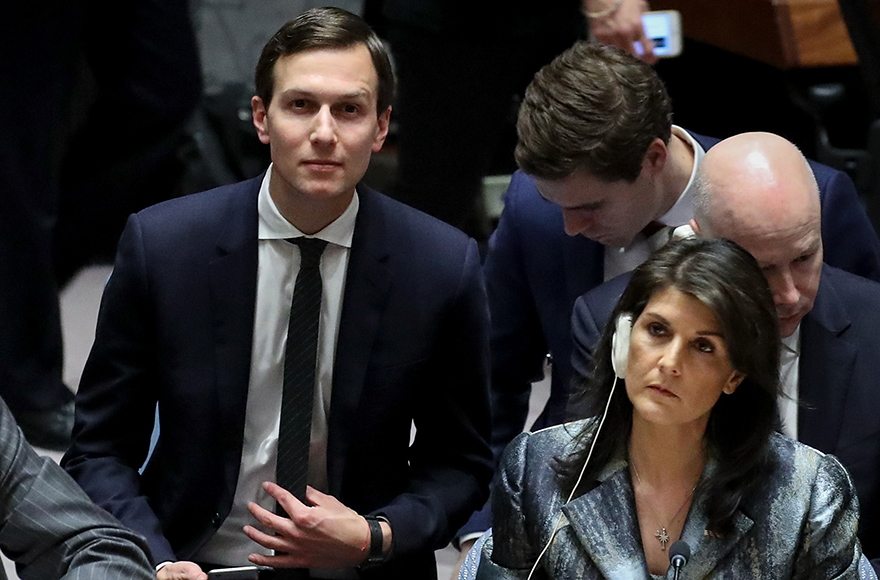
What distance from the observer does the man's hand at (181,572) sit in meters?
2.25

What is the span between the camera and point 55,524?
1944 mm

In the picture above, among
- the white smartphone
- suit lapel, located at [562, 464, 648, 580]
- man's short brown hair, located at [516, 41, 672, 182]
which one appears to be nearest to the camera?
suit lapel, located at [562, 464, 648, 580]

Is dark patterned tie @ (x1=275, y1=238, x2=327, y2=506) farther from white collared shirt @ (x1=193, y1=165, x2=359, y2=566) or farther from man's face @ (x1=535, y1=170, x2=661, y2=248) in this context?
man's face @ (x1=535, y1=170, x2=661, y2=248)

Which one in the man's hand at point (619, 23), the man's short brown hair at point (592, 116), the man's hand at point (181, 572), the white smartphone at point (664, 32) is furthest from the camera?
the white smartphone at point (664, 32)

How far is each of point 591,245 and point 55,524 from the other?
3.89 feet

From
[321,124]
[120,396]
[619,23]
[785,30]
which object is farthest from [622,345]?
[785,30]

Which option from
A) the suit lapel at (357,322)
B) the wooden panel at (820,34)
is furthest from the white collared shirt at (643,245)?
the wooden panel at (820,34)

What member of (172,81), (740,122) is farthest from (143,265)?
(740,122)

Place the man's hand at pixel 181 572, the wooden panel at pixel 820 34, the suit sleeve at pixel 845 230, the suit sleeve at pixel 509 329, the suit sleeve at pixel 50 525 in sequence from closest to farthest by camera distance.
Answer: the suit sleeve at pixel 50 525 → the man's hand at pixel 181 572 → the suit sleeve at pixel 845 230 → the suit sleeve at pixel 509 329 → the wooden panel at pixel 820 34

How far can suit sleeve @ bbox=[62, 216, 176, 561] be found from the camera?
2.35 metres

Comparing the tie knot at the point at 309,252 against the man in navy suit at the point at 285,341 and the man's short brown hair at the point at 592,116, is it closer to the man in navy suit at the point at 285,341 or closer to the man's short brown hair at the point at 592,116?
the man in navy suit at the point at 285,341

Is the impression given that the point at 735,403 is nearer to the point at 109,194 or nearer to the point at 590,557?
the point at 590,557

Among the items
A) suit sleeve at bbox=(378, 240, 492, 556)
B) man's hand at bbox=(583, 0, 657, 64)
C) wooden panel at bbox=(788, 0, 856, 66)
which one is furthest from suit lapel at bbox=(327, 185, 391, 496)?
wooden panel at bbox=(788, 0, 856, 66)

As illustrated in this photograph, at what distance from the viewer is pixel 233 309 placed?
2.38m
